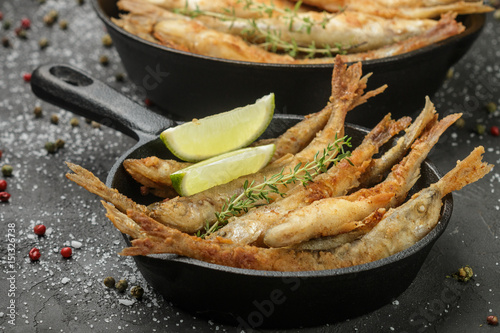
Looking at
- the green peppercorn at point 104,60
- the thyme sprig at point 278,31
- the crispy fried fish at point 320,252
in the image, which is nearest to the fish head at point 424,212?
the crispy fried fish at point 320,252

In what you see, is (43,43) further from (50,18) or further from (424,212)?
(424,212)

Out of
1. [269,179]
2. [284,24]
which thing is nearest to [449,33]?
[284,24]

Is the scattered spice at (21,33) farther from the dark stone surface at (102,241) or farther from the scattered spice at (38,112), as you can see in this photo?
the scattered spice at (38,112)

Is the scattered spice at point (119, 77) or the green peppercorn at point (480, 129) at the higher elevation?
the green peppercorn at point (480, 129)

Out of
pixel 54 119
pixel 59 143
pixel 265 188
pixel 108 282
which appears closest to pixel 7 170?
pixel 59 143

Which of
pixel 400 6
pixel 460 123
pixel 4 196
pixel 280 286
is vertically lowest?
pixel 4 196

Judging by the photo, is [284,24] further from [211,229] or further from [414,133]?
[211,229]

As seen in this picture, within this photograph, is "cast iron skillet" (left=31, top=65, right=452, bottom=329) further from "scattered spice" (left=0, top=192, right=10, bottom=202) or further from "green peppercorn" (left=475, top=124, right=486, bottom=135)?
"green peppercorn" (left=475, top=124, right=486, bottom=135)
